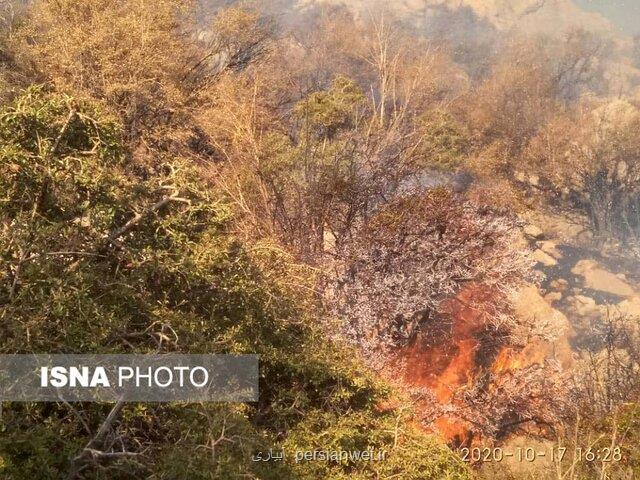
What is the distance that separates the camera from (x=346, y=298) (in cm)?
1577

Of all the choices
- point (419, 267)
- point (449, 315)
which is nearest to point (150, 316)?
point (419, 267)

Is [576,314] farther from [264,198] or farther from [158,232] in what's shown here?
[158,232]

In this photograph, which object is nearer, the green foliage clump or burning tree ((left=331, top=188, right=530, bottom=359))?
the green foliage clump
